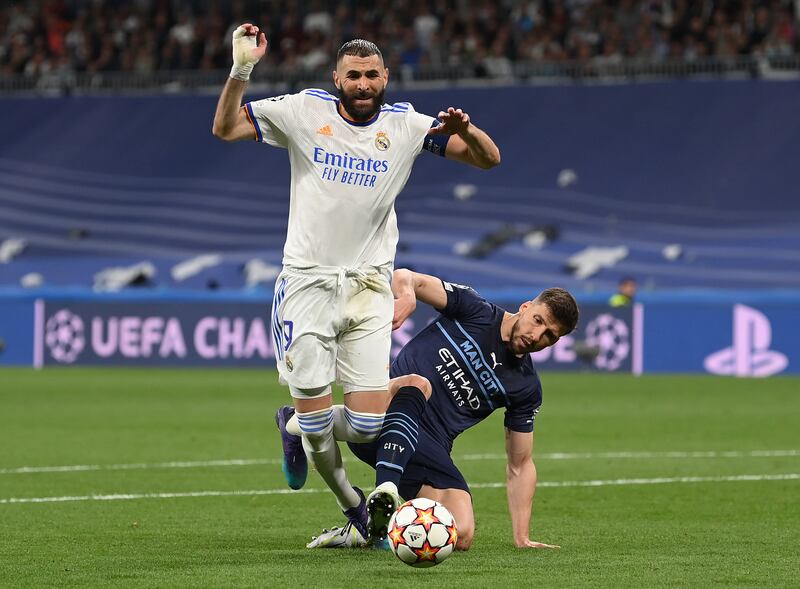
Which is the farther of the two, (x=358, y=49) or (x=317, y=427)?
(x=317, y=427)

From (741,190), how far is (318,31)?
30.5ft

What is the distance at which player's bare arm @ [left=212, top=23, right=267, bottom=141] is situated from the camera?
6918 mm

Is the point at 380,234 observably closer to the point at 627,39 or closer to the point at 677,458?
the point at 677,458

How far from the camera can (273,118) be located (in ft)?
24.1

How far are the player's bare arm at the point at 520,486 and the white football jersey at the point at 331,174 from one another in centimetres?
121

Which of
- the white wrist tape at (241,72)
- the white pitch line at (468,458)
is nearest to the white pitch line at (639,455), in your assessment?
the white pitch line at (468,458)

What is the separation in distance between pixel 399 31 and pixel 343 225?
77.9 feet

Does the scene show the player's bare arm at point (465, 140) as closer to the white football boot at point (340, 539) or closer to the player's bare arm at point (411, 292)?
the player's bare arm at point (411, 292)

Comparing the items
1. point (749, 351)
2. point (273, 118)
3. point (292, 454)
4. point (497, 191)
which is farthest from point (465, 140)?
point (497, 191)

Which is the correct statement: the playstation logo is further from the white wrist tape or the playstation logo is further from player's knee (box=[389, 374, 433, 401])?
the white wrist tape

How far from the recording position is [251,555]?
7305mm

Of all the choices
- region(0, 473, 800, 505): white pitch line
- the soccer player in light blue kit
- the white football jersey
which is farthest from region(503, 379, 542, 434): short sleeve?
region(0, 473, 800, 505): white pitch line

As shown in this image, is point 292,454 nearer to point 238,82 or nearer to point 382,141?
point 382,141

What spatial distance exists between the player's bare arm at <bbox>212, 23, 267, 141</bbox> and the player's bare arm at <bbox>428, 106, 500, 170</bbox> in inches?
36.0
